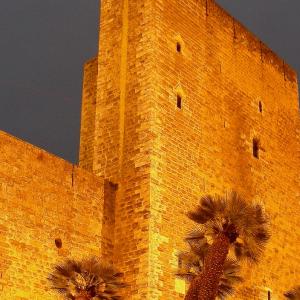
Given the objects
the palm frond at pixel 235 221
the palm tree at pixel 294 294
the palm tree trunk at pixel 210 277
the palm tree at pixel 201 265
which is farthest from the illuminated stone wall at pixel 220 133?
the palm tree trunk at pixel 210 277

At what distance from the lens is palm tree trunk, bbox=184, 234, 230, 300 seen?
1134cm

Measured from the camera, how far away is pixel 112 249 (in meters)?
15.2

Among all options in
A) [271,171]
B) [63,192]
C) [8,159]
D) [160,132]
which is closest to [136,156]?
[160,132]

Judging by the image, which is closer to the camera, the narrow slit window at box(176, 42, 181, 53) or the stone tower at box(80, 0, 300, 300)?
the stone tower at box(80, 0, 300, 300)

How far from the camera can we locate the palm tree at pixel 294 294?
16.4m

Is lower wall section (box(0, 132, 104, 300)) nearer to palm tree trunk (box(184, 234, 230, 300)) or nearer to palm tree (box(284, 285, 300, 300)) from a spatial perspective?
palm tree trunk (box(184, 234, 230, 300))

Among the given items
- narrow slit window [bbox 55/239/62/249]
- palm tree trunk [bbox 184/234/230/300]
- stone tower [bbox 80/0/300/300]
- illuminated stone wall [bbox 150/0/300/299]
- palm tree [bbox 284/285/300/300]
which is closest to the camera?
palm tree trunk [bbox 184/234/230/300]

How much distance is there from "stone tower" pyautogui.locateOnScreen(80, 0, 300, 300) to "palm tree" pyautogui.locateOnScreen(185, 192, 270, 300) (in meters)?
2.30

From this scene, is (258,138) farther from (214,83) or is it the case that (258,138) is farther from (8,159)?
(8,159)

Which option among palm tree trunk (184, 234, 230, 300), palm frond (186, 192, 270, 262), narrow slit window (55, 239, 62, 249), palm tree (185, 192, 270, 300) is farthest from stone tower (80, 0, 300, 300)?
palm tree trunk (184, 234, 230, 300)

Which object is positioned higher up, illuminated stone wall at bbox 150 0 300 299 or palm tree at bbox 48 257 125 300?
illuminated stone wall at bbox 150 0 300 299

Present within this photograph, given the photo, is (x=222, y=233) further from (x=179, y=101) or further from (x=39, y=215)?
(x=179, y=101)

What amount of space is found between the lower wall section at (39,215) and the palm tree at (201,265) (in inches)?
86.6

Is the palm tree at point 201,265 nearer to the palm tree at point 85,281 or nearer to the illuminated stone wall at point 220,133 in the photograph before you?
the illuminated stone wall at point 220,133
